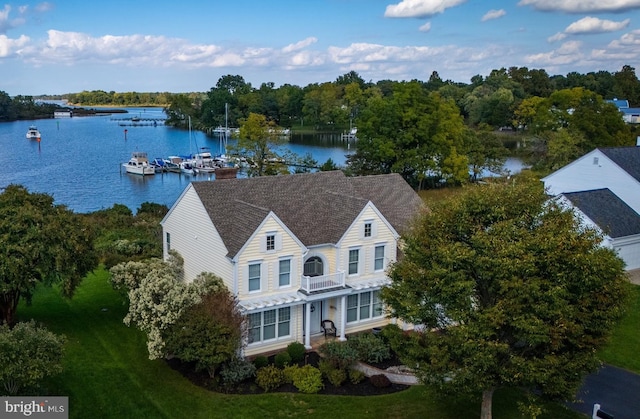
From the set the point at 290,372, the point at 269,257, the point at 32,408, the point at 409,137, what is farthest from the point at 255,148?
the point at 32,408

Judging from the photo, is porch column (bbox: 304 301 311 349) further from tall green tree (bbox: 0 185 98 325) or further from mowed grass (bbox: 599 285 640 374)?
mowed grass (bbox: 599 285 640 374)

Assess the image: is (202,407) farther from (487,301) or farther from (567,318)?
(567,318)

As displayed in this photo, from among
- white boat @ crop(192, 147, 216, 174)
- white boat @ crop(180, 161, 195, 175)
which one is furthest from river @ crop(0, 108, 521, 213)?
white boat @ crop(192, 147, 216, 174)

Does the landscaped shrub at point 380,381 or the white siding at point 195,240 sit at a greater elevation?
the white siding at point 195,240

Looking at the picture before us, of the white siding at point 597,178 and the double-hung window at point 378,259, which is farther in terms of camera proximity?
the white siding at point 597,178

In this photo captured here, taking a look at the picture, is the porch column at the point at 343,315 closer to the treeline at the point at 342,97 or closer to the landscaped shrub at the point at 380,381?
the landscaped shrub at the point at 380,381

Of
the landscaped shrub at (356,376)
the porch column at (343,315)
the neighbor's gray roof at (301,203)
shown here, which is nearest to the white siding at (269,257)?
the neighbor's gray roof at (301,203)

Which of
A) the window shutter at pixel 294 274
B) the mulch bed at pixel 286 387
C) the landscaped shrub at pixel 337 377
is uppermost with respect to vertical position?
the window shutter at pixel 294 274
